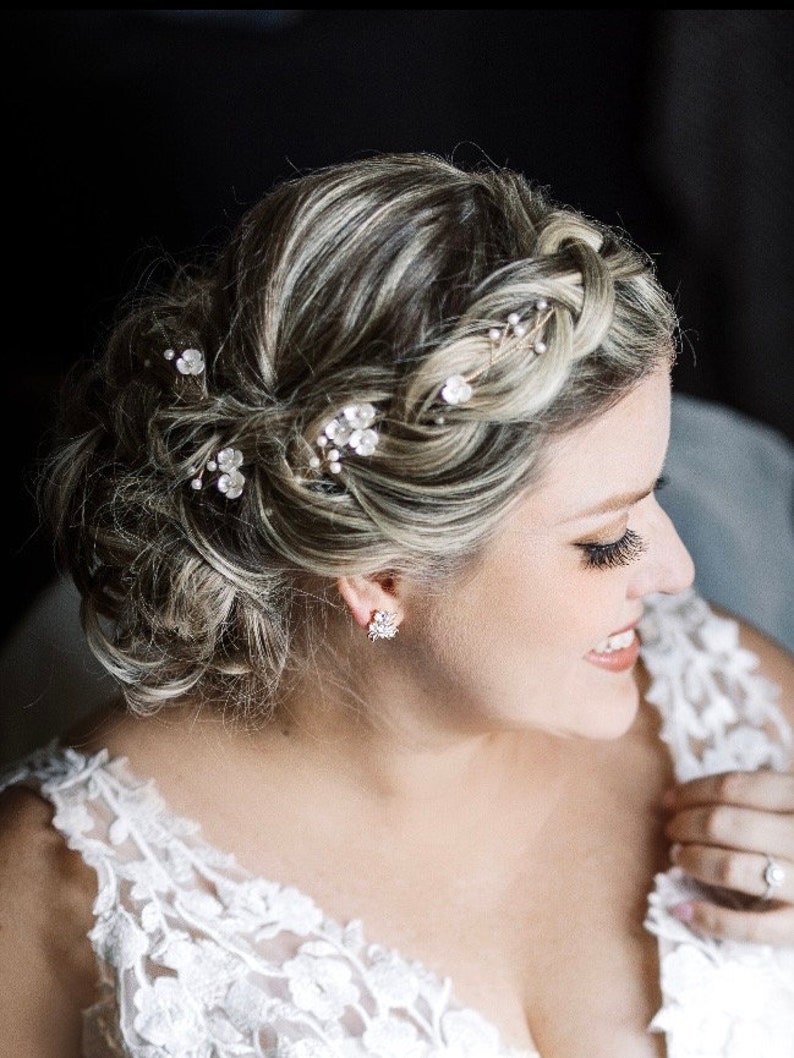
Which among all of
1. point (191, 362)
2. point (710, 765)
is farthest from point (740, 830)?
point (191, 362)

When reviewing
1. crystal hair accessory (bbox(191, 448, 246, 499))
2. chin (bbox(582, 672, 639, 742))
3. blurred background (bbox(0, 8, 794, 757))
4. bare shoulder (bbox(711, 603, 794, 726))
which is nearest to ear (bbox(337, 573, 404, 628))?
crystal hair accessory (bbox(191, 448, 246, 499))

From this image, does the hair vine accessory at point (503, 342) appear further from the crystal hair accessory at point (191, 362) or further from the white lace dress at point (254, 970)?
the white lace dress at point (254, 970)

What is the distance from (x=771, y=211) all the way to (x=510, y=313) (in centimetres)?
160

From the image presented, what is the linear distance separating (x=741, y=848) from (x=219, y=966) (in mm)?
574

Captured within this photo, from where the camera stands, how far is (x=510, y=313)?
1.07m

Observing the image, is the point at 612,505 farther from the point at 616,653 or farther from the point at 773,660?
the point at 773,660

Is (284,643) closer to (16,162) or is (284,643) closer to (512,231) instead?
(512,231)

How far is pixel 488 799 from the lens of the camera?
4.83 ft

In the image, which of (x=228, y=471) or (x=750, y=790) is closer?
(x=228, y=471)

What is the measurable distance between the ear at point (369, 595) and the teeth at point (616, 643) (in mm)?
237

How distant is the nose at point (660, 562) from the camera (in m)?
1.23

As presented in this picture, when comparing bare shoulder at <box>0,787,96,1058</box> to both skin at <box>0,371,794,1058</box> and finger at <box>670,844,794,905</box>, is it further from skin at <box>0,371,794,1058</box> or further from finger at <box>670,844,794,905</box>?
finger at <box>670,844,794,905</box>

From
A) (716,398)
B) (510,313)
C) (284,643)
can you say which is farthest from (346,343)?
(716,398)

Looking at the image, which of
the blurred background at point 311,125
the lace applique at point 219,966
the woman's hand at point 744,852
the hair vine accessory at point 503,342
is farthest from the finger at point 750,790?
the blurred background at point 311,125
